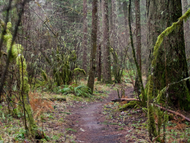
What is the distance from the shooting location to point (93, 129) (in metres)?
4.75

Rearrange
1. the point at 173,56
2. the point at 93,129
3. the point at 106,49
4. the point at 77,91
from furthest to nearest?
the point at 106,49
the point at 77,91
the point at 93,129
the point at 173,56

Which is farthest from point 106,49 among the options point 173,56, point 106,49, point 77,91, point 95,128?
point 95,128

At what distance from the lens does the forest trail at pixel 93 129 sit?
4.01 metres

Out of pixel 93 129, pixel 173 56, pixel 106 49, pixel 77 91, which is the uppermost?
pixel 106 49

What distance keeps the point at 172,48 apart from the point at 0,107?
14.6ft

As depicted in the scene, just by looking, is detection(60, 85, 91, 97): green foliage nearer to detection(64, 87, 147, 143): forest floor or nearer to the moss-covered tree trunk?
detection(64, 87, 147, 143): forest floor

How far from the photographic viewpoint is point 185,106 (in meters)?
4.40

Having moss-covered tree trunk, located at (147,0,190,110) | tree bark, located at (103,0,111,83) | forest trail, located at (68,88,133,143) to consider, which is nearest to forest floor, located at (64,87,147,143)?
forest trail, located at (68,88,133,143)

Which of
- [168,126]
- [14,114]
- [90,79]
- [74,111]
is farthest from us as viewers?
[90,79]

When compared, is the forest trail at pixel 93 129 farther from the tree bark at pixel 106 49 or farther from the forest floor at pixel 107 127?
the tree bark at pixel 106 49

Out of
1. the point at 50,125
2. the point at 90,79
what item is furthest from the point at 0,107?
the point at 90,79

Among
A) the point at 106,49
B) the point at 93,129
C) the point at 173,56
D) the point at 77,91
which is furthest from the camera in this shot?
the point at 106,49

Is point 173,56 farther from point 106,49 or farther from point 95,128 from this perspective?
point 106,49

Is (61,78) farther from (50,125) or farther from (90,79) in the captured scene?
(50,125)
